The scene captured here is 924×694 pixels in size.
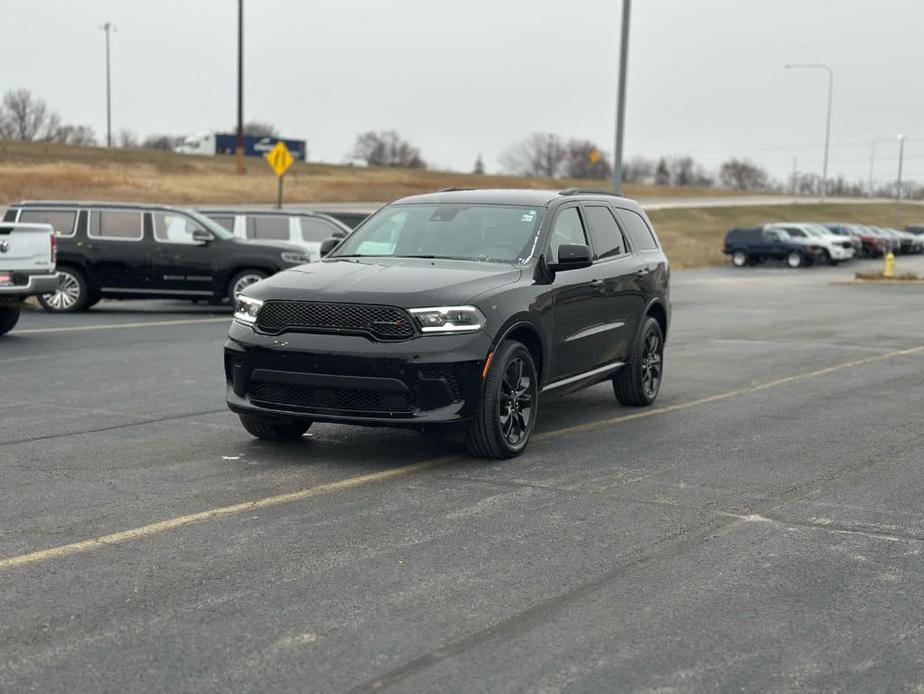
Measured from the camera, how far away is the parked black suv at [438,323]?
25.1ft

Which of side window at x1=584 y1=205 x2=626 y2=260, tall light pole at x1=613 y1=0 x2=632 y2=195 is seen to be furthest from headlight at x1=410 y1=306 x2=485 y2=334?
tall light pole at x1=613 y1=0 x2=632 y2=195

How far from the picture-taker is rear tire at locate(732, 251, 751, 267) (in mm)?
51094

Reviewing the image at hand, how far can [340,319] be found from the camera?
25.3 ft

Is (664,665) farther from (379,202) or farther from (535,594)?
(379,202)

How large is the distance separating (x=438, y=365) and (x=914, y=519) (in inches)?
111

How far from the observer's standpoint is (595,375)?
9781 millimetres

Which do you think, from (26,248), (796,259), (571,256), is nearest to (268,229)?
(26,248)

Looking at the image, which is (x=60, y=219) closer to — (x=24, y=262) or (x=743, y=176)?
(x=24, y=262)

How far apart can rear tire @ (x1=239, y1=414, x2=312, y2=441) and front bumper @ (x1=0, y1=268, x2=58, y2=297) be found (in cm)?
793

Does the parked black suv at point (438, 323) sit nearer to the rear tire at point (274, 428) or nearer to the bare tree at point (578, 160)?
the rear tire at point (274, 428)

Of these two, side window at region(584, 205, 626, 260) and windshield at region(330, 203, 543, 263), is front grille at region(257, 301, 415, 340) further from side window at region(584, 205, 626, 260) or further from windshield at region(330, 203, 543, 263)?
side window at region(584, 205, 626, 260)

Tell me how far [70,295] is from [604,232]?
1315cm

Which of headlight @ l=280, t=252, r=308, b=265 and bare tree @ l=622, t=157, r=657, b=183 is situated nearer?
headlight @ l=280, t=252, r=308, b=265

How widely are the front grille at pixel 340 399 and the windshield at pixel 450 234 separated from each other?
1482mm
